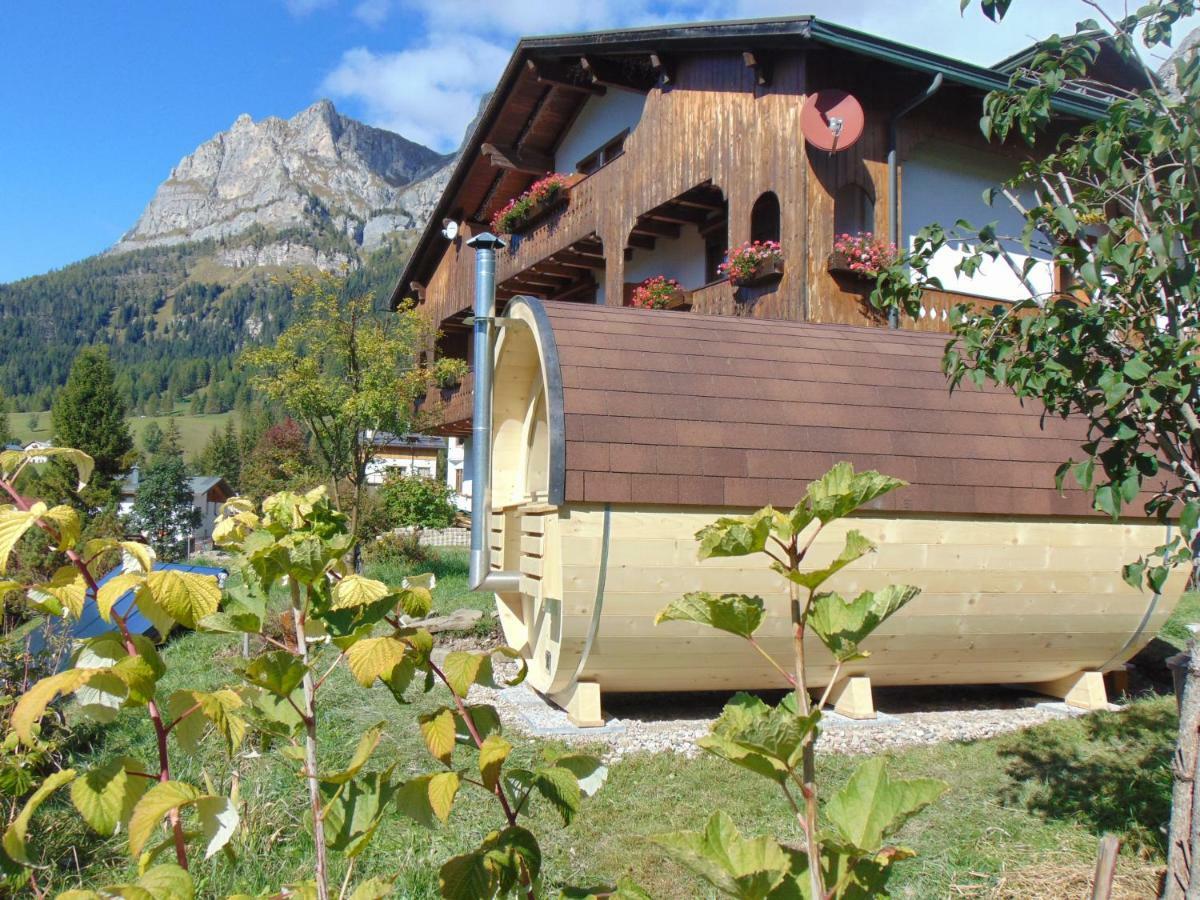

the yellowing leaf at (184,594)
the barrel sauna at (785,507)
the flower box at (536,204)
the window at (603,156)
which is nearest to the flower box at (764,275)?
the barrel sauna at (785,507)

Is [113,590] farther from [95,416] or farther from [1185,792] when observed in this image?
[95,416]

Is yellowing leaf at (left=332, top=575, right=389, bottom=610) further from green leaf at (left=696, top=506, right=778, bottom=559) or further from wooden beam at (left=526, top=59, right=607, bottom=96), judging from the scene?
wooden beam at (left=526, top=59, right=607, bottom=96)

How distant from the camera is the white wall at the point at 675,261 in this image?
51.7ft

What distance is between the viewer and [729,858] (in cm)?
139

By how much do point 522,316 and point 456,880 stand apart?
5.70 m

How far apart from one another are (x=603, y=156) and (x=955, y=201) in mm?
6799

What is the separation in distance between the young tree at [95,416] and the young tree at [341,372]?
24.6m

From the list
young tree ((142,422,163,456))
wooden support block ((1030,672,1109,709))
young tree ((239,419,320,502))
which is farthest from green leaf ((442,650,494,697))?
young tree ((142,422,163,456))

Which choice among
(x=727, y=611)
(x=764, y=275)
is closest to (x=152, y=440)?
(x=764, y=275)

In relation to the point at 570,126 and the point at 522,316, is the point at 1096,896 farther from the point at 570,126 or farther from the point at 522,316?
the point at 570,126

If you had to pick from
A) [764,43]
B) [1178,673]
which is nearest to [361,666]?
[1178,673]

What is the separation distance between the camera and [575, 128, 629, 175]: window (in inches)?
656

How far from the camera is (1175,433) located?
10.6 ft

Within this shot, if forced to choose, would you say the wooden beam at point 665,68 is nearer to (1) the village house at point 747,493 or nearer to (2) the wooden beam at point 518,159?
(1) the village house at point 747,493
